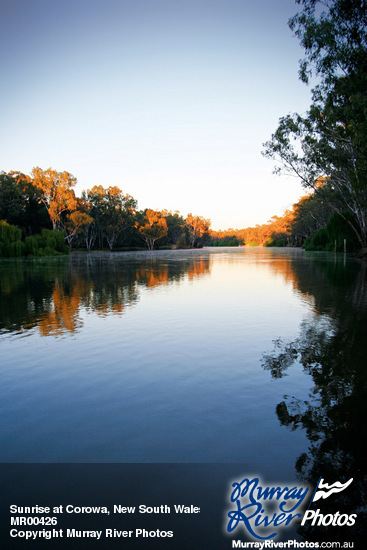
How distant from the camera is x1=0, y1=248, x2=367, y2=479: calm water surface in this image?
4348 mm

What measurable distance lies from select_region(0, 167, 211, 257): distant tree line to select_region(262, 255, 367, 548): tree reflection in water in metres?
54.4

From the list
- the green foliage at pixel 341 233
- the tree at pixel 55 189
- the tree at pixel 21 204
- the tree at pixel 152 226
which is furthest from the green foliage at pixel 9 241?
the tree at pixel 152 226

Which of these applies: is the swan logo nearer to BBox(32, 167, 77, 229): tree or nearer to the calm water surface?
the calm water surface

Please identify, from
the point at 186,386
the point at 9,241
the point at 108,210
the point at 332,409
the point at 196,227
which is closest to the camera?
the point at 332,409

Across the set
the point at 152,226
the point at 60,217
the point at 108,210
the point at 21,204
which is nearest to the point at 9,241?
the point at 21,204

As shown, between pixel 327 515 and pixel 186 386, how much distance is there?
3.19 m

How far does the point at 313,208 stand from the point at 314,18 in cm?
6422

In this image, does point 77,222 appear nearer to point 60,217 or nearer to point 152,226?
point 60,217

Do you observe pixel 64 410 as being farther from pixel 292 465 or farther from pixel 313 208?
pixel 313 208

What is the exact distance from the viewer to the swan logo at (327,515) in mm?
3289

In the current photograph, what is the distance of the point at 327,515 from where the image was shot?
133 inches

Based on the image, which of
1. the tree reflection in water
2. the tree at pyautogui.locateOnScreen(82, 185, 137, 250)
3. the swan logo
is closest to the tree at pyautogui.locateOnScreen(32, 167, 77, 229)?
the tree at pyautogui.locateOnScreen(82, 185, 137, 250)

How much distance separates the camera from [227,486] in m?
3.72

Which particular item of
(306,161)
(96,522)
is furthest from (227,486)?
(306,161)
